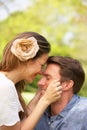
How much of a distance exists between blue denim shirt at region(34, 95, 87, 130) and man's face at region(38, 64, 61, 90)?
149 mm

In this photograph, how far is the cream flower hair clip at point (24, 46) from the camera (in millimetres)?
2023

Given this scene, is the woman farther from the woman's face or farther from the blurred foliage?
the blurred foliage

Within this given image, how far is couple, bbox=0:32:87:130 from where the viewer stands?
1.94 meters

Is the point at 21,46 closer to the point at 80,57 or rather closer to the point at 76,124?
the point at 76,124

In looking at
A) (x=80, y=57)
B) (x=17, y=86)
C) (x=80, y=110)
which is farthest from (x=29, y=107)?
(x=80, y=57)

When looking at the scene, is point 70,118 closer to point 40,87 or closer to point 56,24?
point 40,87

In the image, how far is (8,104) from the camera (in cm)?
192

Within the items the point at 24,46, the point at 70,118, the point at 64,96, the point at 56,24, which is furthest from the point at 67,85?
the point at 56,24

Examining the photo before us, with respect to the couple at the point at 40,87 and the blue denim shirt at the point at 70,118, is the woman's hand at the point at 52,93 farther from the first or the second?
Answer: the blue denim shirt at the point at 70,118

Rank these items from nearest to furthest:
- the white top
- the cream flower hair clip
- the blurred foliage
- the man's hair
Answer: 1. the white top
2. the cream flower hair clip
3. the man's hair
4. the blurred foliage

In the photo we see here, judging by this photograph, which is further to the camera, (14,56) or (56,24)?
(56,24)

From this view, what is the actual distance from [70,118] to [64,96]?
127 millimetres

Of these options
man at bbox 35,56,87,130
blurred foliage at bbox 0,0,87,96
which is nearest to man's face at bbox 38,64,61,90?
man at bbox 35,56,87,130

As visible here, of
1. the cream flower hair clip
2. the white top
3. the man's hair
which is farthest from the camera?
the man's hair
